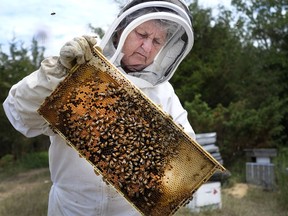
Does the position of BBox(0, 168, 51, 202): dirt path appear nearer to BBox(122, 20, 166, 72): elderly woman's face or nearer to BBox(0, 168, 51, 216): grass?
BBox(0, 168, 51, 216): grass

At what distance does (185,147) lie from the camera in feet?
7.18

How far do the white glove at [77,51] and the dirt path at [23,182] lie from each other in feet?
25.8

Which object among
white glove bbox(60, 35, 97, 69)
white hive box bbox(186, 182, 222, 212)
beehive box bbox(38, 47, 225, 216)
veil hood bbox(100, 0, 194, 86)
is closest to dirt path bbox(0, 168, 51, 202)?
white hive box bbox(186, 182, 222, 212)

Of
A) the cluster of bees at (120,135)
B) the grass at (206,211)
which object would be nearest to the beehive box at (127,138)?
the cluster of bees at (120,135)

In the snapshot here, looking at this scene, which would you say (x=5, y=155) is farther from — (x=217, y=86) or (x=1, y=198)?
(x=217, y=86)

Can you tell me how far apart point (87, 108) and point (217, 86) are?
14172mm

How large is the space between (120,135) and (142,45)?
0.70m

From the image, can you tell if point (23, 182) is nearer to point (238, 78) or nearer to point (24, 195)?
point (24, 195)

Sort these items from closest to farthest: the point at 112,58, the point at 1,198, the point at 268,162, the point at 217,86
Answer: the point at 112,58, the point at 1,198, the point at 268,162, the point at 217,86

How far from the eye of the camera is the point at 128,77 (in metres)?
2.56

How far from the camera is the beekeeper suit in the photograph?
228cm

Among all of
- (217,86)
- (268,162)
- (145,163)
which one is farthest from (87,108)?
(217,86)

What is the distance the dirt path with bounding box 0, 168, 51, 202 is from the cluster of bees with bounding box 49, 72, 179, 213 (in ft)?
25.3

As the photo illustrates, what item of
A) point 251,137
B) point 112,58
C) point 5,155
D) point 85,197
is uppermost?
point 112,58
